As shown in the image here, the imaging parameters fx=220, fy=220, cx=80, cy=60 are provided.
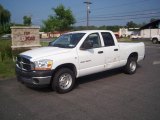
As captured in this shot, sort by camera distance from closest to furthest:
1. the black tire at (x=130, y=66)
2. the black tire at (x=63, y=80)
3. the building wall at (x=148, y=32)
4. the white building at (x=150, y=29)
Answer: the black tire at (x=63, y=80), the black tire at (x=130, y=66), the building wall at (x=148, y=32), the white building at (x=150, y=29)

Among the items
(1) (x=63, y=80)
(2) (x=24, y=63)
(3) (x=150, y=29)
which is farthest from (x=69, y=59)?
(3) (x=150, y=29)

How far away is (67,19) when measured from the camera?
56.9 metres

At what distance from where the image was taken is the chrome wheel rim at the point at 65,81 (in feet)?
21.7

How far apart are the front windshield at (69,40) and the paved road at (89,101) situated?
4.74ft

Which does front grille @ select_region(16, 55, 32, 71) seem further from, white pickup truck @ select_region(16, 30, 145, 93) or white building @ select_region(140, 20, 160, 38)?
white building @ select_region(140, 20, 160, 38)

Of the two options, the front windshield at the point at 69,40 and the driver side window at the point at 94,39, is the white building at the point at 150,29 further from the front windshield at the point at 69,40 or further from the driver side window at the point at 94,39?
the front windshield at the point at 69,40

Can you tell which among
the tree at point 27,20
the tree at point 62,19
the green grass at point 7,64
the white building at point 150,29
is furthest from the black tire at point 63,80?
the tree at point 27,20

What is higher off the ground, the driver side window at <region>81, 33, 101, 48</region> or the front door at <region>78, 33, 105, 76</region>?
the driver side window at <region>81, 33, 101, 48</region>

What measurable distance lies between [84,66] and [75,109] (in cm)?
204

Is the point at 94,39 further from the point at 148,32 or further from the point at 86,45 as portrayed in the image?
the point at 148,32

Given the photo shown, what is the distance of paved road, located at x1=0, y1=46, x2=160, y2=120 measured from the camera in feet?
16.3

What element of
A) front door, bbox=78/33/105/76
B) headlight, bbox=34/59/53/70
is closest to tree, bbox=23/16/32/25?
front door, bbox=78/33/105/76

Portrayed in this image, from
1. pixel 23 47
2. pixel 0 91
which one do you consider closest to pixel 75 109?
pixel 0 91

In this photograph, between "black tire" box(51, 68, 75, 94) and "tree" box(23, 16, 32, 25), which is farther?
"tree" box(23, 16, 32, 25)
